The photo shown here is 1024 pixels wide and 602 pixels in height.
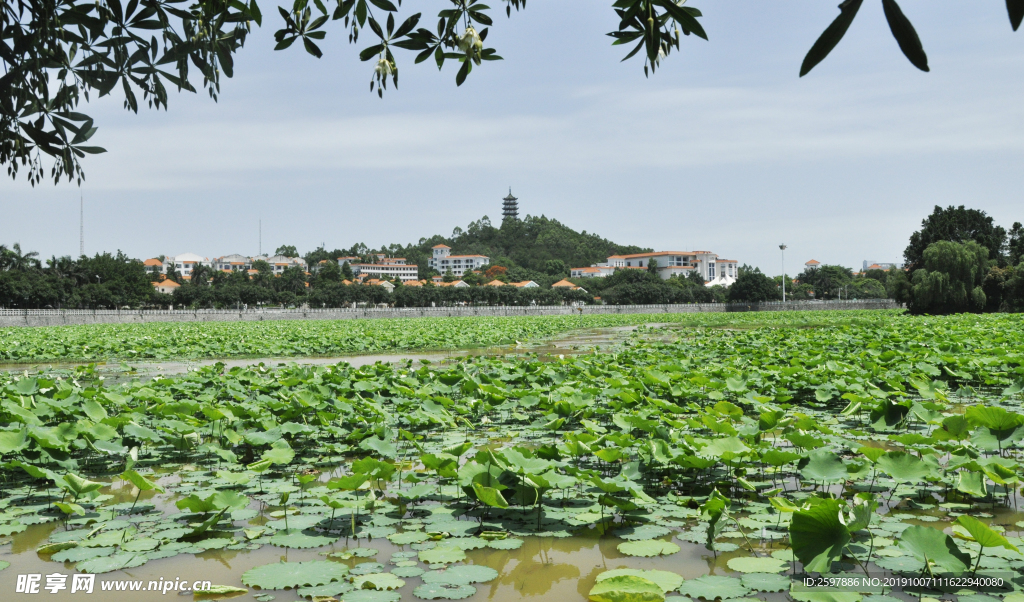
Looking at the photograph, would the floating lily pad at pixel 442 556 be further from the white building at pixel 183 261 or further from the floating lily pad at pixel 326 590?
the white building at pixel 183 261

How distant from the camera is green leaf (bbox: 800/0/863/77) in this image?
1263 millimetres

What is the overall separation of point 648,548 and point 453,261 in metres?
120

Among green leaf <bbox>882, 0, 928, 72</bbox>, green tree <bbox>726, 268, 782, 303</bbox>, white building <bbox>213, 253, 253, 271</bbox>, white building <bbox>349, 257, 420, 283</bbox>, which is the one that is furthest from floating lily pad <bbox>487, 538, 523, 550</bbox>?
white building <bbox>213, 253, 253, 271</bbox>

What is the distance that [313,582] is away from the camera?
6.79ft

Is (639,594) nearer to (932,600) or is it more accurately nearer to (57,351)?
(932,600)

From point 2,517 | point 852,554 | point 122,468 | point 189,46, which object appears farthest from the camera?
point 122,468

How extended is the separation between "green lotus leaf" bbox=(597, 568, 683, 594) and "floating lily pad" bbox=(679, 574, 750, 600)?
0.08 ft

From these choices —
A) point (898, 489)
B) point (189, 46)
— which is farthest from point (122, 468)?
Answer: point (898, 489)

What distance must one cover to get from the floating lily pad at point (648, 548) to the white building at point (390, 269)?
4231 inches

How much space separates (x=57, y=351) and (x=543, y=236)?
106915 mm

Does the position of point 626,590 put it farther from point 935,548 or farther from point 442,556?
point 935,548

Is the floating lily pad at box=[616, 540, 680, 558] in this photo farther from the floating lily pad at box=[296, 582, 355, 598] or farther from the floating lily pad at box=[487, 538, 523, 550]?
the floating lily pad at box=[296, 582, 355, 598]

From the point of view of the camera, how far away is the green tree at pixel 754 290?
6606cm

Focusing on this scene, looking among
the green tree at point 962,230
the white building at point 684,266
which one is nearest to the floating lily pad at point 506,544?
the green tree at point 962,230
